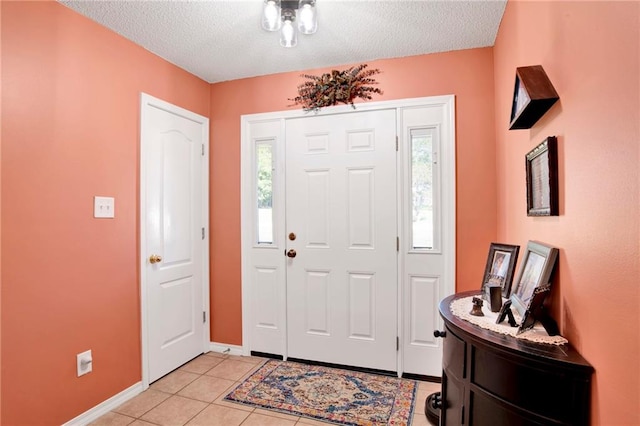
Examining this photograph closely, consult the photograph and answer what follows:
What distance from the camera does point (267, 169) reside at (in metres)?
2.98

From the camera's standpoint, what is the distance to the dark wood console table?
974 millimetres

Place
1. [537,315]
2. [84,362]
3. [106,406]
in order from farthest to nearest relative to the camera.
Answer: [106,406] → [84,362] → [537,315]

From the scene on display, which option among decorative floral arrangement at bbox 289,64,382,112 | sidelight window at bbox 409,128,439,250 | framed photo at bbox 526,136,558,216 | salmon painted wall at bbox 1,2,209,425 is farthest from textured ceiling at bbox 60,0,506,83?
framed photo at bbox 526,136,558,216

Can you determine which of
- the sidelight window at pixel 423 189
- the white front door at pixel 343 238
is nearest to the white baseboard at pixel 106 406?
the white front door at pixel 343 238

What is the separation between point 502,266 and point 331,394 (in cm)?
143

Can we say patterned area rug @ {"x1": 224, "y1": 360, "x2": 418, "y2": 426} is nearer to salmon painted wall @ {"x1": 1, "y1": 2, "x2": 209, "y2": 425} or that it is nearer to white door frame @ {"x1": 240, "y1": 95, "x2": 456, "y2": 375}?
white door frame @ {"x1": 240, "y1": 95, "x2": 456, "y2": 375}

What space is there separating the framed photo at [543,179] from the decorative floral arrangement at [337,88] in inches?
57.9

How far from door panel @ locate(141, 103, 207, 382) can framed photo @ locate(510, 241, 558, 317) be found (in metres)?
2.33

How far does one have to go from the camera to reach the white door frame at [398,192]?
2488mm

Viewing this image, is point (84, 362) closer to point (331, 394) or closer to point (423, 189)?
point (331, 394)

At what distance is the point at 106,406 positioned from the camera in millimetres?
2174

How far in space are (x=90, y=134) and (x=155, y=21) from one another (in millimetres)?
817

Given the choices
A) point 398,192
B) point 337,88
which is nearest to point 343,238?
point 398,192

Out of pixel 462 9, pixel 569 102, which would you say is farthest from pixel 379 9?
pixel 569 102
